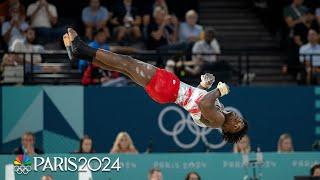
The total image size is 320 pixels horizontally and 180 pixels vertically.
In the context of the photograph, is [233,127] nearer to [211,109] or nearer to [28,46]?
[211,109]

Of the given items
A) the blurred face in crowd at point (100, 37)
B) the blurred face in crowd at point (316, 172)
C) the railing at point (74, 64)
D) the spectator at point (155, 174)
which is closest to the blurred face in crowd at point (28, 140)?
the railing at point (74, 64)

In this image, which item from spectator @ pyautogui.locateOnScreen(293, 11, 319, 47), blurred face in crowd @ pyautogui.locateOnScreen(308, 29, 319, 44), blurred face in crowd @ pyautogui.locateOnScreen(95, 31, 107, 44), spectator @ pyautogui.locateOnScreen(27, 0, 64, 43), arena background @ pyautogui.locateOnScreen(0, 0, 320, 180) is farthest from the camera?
spectator @ pyautogui.locateOnScreen(293, 11, 319, 47)

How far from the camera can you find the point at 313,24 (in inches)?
857

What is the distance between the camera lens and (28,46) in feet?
64.7

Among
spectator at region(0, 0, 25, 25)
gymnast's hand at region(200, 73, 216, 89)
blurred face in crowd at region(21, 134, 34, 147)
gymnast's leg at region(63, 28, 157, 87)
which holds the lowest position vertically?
blurred face in crowd at region(21, 134, 34, 147)

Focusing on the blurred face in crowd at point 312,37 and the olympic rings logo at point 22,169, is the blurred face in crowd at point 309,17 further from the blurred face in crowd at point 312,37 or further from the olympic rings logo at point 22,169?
the olympic rings logo at point 22,169

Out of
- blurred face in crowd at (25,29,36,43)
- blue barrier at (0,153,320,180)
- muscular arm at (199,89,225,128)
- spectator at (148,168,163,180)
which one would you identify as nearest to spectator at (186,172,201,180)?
blue barrier at (0,153,320,180)

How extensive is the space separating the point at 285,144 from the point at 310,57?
2329 millimetres

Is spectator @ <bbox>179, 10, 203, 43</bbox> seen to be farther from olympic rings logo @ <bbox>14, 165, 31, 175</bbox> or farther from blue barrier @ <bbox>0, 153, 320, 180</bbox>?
olympic rings logo @ <bbox>14, 165, 31, 175</bbox>

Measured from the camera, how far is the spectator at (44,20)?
67.6 ft

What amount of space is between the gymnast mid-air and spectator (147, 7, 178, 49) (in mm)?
6274

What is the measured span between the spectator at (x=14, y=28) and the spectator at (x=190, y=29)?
3.21 metres

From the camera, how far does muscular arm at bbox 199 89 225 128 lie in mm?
14077

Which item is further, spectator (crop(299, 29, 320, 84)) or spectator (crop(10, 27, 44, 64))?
spectator (crop(299, 29, 320, 84))
